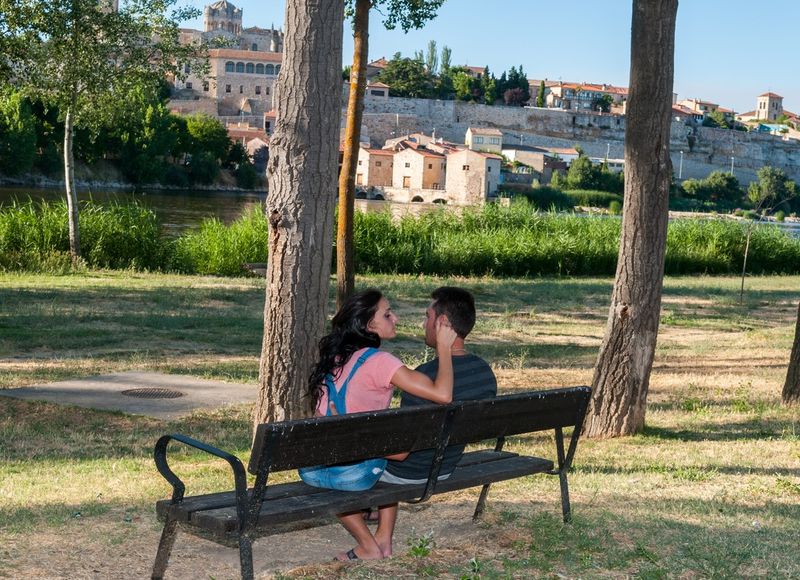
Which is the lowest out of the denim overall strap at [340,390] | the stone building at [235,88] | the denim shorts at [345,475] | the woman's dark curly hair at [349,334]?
the denim shorts at [345,475]

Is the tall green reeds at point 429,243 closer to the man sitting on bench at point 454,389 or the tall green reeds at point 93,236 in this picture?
the tall green reeds at point 93,236

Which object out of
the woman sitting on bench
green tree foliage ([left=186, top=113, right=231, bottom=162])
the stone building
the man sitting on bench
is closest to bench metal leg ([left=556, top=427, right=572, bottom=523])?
the man sitting on bench

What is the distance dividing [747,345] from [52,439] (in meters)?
7.45

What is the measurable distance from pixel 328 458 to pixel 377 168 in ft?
310

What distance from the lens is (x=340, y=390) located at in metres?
3.95

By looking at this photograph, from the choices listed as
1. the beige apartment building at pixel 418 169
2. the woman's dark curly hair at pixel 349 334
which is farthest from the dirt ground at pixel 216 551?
the beige apartment building at pixel 418 169

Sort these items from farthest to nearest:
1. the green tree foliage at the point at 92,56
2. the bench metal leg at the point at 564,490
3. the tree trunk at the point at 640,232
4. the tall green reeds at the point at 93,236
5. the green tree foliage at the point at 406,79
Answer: the green tree foliage at the point at 406,79
the tall green reeds at the point at 93,236
the green tree foliage at the point at 92,56
the tree trunk at the point at 640,232
the bench metal leg at the point at 564,490

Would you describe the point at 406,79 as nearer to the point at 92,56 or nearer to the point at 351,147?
the point at 92,56

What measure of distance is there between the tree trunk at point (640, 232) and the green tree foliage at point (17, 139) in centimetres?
6010

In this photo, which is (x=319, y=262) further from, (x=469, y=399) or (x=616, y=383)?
(x=616, y=383)

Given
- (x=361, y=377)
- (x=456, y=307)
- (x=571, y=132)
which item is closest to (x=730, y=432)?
(x=456, y=307)

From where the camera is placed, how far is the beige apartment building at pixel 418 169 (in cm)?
9125

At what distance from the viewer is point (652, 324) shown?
21.3ft

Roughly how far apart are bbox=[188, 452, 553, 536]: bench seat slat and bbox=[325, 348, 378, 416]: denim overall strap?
287mm
